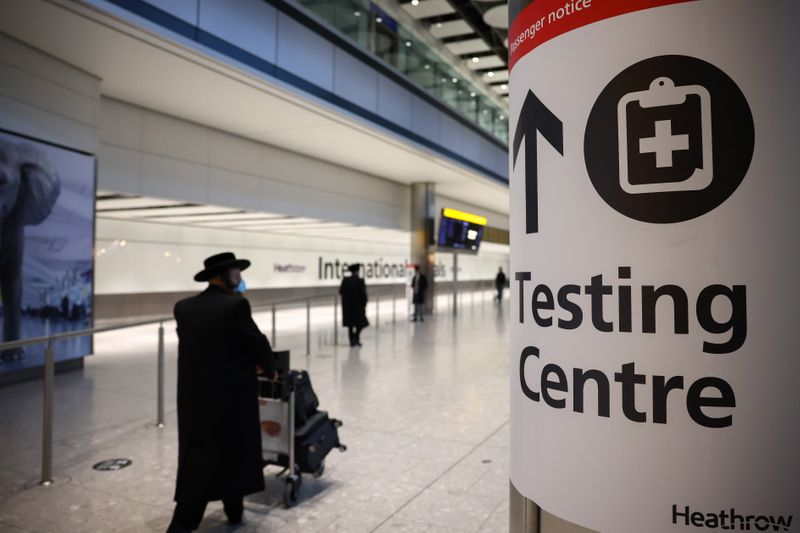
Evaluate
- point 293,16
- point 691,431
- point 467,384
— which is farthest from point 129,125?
point 691,431

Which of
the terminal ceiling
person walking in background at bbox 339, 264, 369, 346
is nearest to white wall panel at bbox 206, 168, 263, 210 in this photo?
the terminal ceiling

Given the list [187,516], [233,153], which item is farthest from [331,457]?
[233,153]

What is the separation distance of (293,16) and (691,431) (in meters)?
10.2

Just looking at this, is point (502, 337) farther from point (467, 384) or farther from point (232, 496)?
→ point (232, 496)

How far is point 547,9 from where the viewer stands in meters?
1.62

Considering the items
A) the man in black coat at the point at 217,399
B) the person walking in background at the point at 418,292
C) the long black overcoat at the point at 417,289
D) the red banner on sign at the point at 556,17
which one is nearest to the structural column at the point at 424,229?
the person walking in background at the point at 418,292

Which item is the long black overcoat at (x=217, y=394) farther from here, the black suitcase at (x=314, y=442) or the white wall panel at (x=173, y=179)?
the white wall panel at (x=173, y=179)

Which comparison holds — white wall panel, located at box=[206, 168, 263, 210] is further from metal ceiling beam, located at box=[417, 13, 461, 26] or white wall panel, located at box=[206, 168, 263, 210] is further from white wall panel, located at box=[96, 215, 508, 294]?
metal ceiling beam, located at box=[417, 13, 461, 26]

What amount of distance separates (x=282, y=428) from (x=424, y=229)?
16.6 metres

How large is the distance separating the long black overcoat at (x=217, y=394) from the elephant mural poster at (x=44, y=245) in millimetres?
4564

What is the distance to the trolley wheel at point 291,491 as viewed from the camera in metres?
3.99

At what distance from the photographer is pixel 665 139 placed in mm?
1421

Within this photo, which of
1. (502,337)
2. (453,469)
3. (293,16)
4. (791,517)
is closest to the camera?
(791,517)

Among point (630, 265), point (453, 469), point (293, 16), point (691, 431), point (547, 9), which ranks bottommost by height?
point (453, 469)
